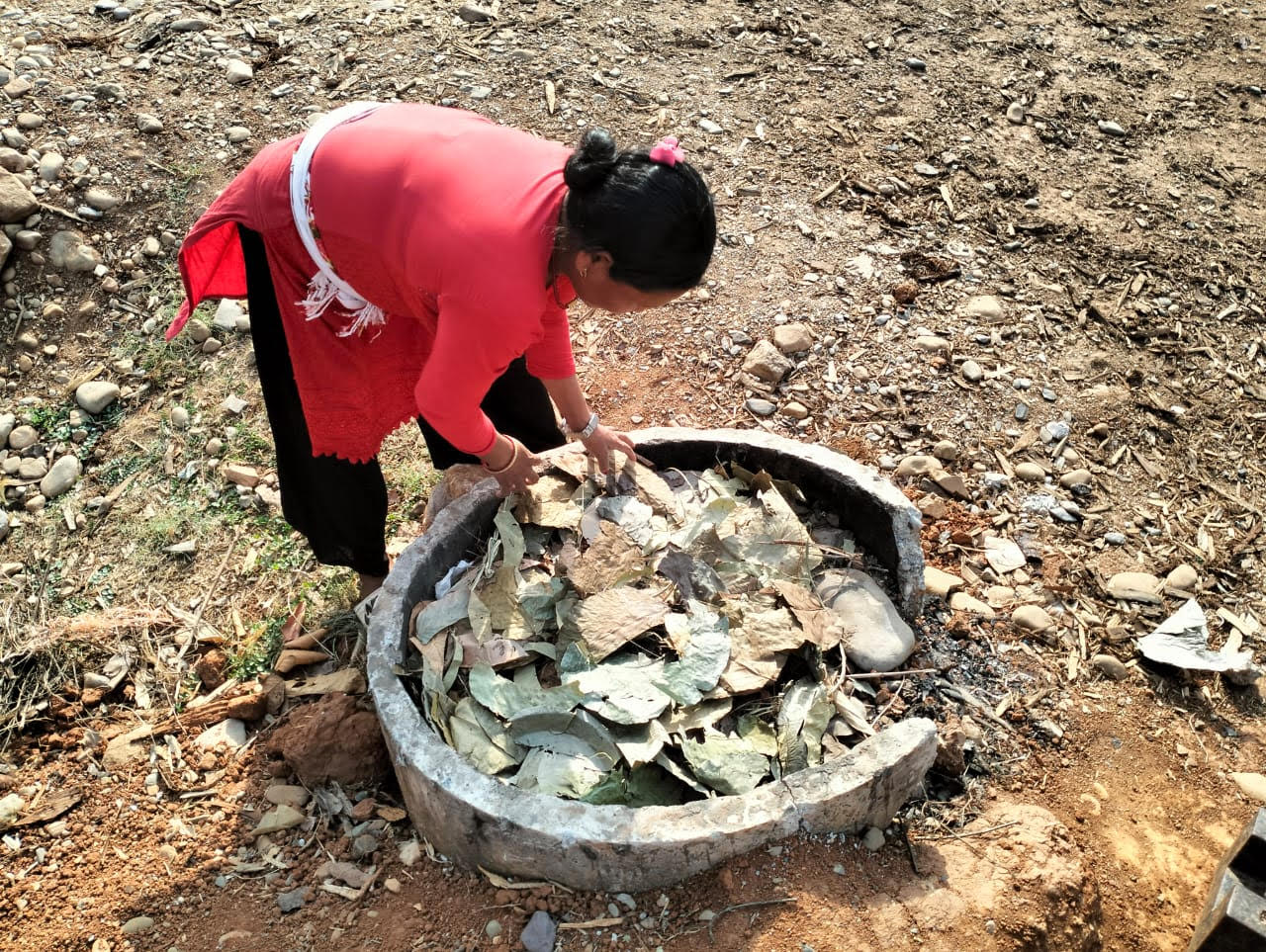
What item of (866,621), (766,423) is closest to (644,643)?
(866,621)

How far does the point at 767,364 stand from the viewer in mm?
3670

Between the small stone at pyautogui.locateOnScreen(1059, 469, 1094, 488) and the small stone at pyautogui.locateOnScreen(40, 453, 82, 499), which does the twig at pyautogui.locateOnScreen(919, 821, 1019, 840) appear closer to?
the small stone at pyautogui.locateOnScreen(1059, 469, 1094, 488)

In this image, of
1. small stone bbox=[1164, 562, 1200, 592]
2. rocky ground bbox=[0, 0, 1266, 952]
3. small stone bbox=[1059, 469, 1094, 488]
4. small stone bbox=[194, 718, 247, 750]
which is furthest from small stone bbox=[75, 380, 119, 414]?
small stone bbox=[1164, 562, 1200, 592]

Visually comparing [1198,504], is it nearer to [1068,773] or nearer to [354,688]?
[1068,773]

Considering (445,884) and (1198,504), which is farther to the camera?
(1198,504)

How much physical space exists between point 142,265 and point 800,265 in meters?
2.93

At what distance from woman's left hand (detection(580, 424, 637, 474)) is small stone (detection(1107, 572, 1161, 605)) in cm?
167

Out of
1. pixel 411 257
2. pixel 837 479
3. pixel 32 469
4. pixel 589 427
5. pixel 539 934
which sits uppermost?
pixel 411 257

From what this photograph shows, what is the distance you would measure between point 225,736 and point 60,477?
5.22 feet

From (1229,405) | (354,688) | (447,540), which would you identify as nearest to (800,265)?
(1229,405)

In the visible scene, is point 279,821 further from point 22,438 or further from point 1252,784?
point 1252,784

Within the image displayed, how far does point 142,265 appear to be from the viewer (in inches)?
165

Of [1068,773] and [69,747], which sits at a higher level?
[1068,773]

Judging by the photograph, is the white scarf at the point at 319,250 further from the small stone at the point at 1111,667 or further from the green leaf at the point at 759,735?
the small stone at the point at 1111,667
